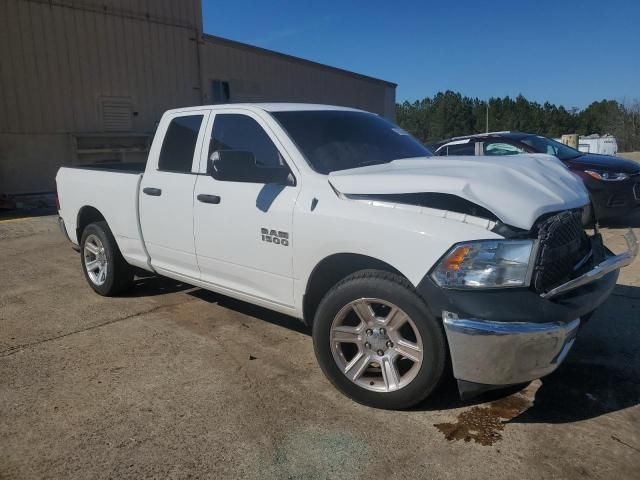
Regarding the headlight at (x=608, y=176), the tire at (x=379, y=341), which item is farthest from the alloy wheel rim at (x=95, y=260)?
the headlight at (x=608, y=176)

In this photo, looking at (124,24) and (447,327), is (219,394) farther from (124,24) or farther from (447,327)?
(124,24)

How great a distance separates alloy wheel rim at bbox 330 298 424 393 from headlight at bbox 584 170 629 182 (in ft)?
19.6

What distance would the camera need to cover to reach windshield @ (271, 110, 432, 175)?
12.3 ft

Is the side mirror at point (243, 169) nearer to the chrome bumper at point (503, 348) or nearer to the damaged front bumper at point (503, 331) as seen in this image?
the damaged front bumper at point (503, 331)

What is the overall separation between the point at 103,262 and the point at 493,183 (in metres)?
4.18

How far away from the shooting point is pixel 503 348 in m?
2.63

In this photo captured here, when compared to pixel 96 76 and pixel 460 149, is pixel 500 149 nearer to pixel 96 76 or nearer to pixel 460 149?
pixel 460 149

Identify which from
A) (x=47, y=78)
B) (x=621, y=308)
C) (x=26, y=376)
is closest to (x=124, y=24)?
(x=47, y=78)

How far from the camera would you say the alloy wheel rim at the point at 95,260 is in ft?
18.0

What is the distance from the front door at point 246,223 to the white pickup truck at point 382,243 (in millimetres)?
12

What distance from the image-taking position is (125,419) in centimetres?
312

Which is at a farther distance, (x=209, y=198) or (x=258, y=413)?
(x=209, y=198)

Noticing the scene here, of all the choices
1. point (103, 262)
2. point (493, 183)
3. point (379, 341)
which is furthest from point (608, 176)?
point (103, 262)

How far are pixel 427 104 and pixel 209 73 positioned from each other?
72.5 m
